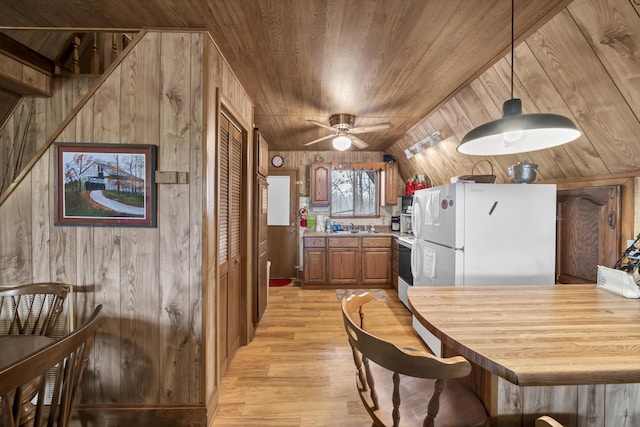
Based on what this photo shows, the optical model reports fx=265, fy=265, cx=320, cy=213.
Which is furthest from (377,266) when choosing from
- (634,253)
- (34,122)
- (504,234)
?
(34,122)

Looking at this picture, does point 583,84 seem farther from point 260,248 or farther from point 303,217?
point 303,217

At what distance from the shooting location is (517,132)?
1.11 m

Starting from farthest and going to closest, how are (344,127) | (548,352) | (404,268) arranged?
(404,268)
(344,127)
(548,352)

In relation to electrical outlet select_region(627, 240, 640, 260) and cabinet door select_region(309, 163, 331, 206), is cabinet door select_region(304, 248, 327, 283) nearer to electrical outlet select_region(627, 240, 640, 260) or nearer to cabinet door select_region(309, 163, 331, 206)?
cabinet door select_region(309, 163, 331, 206)

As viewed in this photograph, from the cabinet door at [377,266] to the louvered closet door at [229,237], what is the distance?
2.41 meters

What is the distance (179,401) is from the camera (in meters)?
1.66

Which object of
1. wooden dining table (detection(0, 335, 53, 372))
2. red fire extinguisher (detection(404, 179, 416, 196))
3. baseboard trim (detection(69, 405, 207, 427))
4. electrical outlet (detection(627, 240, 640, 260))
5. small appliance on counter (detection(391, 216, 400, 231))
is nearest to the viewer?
wooden dining table (detection(0, 335, 53, 372))

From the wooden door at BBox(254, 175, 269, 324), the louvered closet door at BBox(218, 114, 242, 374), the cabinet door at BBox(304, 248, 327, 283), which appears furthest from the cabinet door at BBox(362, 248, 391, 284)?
the louvered closet door at BBox(218, 114, 242, 374)

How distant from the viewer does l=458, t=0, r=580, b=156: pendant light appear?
1.04 m

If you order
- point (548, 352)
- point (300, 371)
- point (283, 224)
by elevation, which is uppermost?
point (283, 224)

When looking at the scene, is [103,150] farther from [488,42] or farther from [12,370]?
[488,42]

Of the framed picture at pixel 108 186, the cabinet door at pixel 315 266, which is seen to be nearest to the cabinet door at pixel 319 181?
the cabinet door at pixel 315 266

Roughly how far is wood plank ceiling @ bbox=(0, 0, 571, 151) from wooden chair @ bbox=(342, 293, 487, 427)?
1637 mm

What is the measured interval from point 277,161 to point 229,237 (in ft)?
9.89
